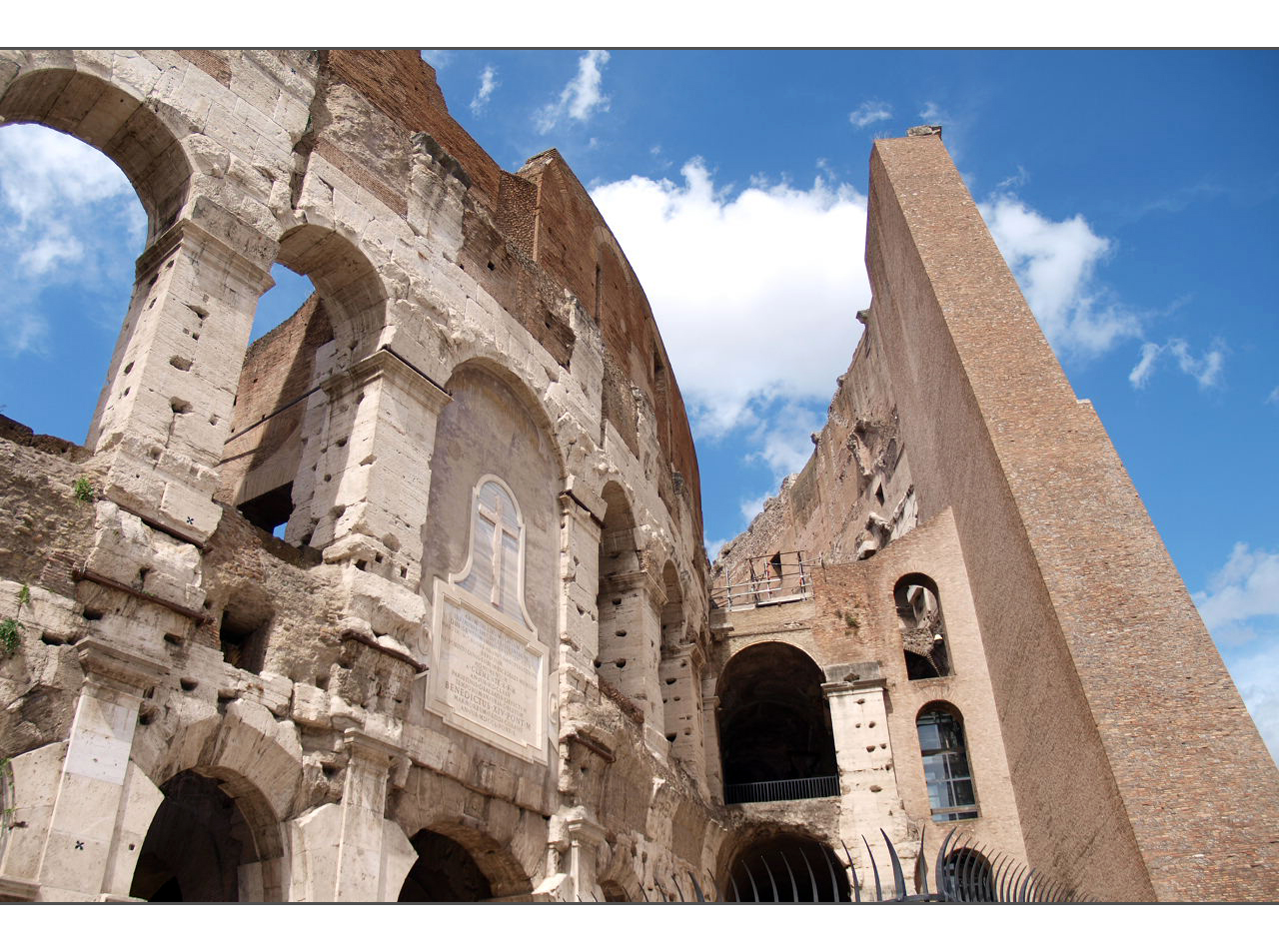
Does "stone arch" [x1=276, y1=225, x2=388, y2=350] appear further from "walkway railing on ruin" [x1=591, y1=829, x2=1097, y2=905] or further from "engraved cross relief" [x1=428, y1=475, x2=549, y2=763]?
"walkway railing on ruin" [x1=591, y1=829, x2=1097, y2=905]

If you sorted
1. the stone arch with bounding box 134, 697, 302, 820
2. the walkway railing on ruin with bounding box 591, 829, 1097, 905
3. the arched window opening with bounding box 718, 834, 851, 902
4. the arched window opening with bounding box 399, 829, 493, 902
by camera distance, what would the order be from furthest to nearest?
the arched window opening with bounding box 718, 834, 851, 902
the arched window opening with bounding box 399, 829, 493, 902
the walkway railing on ruin with bounding box 591, 829, 1097, 905
the stone arch with bounding box 134, 697, 302, 820

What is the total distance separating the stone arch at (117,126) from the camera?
6.97 m

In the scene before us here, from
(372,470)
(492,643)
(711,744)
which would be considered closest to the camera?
(372,470)

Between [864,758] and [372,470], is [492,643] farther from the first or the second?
[864,758]

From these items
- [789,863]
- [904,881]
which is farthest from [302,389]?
[789,863]

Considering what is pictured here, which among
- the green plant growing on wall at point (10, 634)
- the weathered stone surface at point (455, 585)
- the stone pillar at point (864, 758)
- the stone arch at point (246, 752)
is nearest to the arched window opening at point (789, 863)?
the weathered stone surface at point (455, 585)

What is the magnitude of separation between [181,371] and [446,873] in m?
4.95

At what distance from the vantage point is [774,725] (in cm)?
2028

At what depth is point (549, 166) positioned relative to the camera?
13.7 metres

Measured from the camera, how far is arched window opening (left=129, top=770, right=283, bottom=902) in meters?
6.31

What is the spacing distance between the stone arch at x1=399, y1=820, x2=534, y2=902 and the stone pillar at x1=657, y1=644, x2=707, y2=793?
15.4 ft

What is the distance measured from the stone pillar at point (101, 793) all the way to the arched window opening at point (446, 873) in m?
3.83

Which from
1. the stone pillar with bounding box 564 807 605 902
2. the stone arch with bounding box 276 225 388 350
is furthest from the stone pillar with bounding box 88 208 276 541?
the stone pillar with bounding box 564 807 605 902

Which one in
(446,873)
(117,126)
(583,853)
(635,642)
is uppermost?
(117,126)
